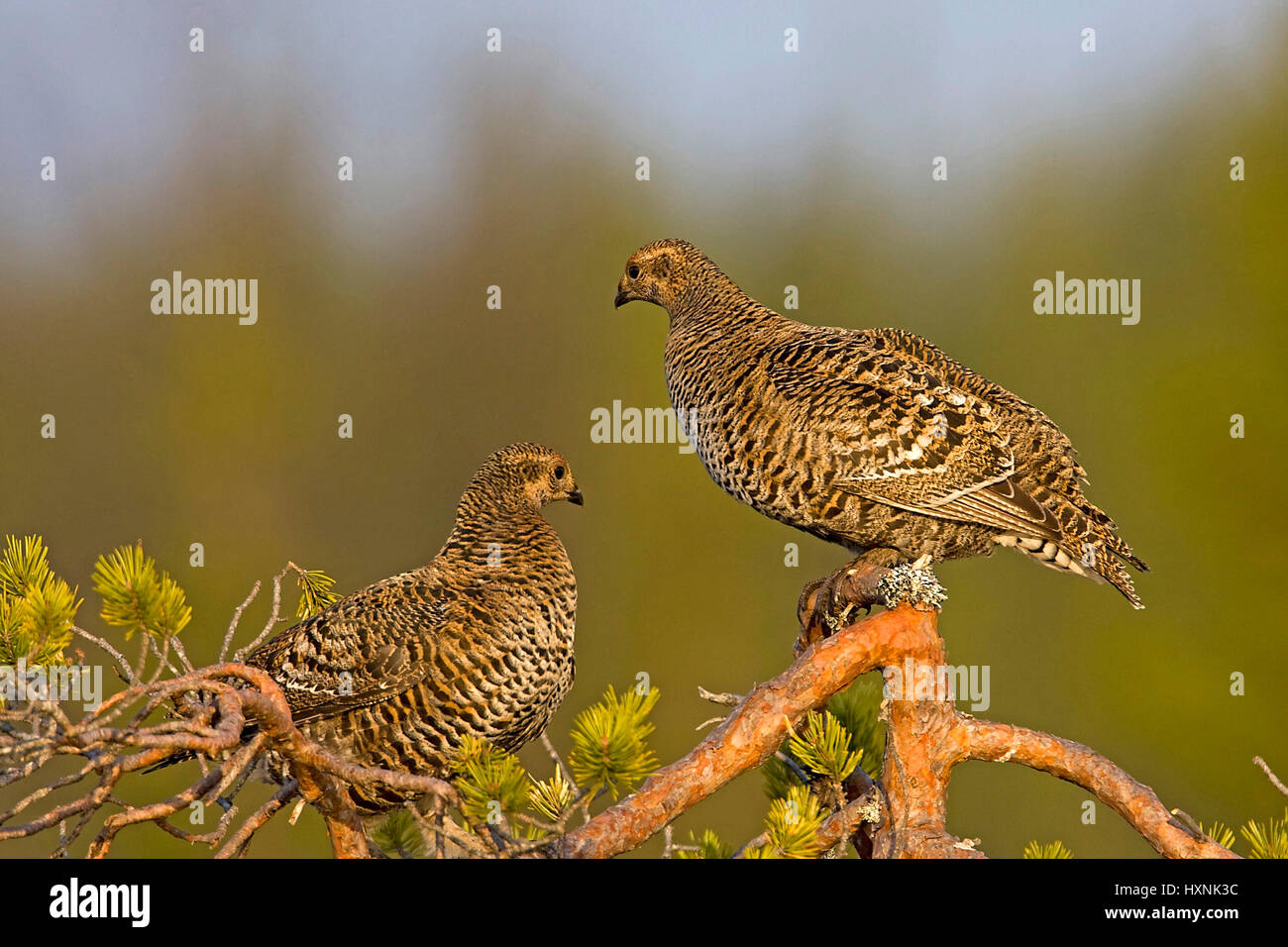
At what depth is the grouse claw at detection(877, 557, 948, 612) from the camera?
10.4 ft

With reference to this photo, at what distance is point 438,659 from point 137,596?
141cm

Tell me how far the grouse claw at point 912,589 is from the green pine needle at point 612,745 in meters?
0.91

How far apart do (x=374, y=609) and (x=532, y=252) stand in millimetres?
14640

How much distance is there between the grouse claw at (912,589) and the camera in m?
3.16

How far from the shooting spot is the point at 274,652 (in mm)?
4117

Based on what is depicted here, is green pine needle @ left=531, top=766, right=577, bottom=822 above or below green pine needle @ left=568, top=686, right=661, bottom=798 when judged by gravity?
below

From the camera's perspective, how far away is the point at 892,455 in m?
4.32

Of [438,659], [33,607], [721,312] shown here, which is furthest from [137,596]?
[721,312]

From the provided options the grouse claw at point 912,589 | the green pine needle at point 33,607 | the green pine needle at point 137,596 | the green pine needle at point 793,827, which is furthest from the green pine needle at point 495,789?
the grouse claw at point 912,589

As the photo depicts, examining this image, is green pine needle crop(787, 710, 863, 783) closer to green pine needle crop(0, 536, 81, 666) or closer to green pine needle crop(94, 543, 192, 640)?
green pine needle crop(94, 543, 192, 640)

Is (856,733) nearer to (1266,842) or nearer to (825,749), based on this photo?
(825,749)

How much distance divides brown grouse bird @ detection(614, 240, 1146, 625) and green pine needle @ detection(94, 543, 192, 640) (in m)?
2.35

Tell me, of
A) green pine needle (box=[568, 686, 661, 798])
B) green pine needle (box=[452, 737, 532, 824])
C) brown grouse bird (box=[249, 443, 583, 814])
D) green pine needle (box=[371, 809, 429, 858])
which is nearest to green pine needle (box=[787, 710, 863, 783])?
green pine needle (box=[568, 686, 661, 798])
